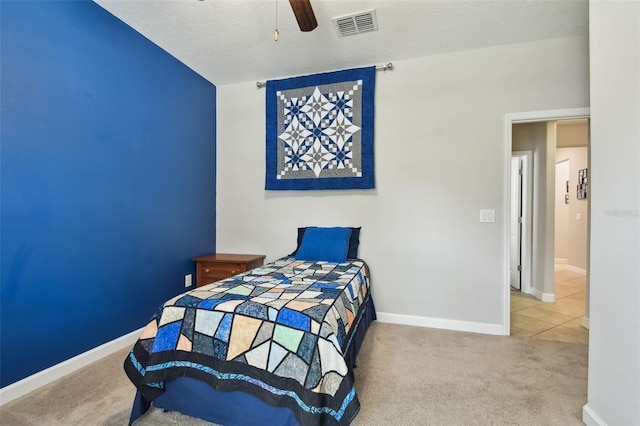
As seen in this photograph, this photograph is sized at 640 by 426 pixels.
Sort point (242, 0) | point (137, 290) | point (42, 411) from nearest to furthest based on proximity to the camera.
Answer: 1. point (42, 411)
2. point (242, 0)
3. point (137, 290)

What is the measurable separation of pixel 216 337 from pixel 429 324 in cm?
222

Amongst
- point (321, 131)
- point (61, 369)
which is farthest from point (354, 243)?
point (61, 369)

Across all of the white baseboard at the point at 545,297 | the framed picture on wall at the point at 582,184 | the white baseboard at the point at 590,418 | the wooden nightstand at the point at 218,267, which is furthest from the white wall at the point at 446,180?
the framed picture on wall at the point at 582,184

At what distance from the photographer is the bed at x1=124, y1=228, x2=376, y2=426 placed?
1.35 metres

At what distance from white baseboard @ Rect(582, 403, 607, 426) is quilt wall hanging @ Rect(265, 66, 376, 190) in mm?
2202

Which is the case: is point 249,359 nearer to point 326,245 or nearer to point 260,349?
point 260,349

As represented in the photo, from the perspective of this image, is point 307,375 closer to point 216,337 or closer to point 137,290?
point 216,337

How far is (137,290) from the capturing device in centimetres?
257

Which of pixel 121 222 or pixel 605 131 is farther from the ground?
pixel 605 131

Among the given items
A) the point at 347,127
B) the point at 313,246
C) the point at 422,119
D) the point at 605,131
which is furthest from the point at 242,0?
the point at 605,131

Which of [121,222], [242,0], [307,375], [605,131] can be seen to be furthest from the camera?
[121,222]

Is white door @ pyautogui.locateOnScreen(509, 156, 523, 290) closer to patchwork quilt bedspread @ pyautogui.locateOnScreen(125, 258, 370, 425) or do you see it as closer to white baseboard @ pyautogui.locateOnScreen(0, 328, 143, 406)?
patchwork quilt bedspread @ pyautogui.locateOnScreen(125, 258, 370, 425)

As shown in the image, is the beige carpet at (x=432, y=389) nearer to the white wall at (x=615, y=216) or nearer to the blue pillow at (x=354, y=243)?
the white wall at (x=615, y=216)

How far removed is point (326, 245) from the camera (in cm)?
292
